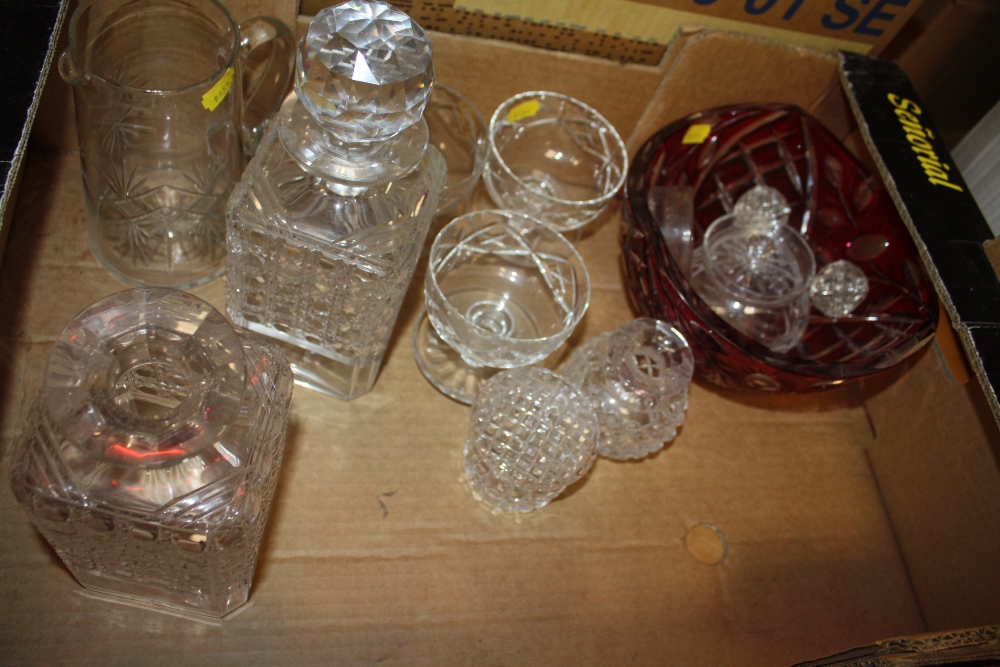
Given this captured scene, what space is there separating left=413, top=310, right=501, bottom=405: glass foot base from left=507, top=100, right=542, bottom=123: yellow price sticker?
23cm

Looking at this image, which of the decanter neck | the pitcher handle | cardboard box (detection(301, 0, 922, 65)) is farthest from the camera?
cardboard box (detection(301, 0, 922, 65))

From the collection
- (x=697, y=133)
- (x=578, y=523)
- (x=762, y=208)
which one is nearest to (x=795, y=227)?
(x=762, y=208)

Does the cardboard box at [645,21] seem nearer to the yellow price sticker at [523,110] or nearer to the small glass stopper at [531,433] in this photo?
the yellow price sticker at [523,110]

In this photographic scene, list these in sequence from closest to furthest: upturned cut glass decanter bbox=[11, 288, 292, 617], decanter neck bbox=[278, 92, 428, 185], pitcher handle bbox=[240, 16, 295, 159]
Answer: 1. upturned cut glass decanter bbox=[11, 288, 292, 617]
2. decanter neck bbox=[278, 92, 428, 185]
3. pitcher handle bbox=[240, 16, 295, 159]

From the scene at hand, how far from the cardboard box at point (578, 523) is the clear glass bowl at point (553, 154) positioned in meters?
0.03

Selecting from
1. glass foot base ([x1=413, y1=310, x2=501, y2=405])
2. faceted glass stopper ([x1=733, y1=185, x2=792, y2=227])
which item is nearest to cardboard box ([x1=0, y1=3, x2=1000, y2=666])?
glass foot base ([x1=413, y1=310, x2=501, y2=405])

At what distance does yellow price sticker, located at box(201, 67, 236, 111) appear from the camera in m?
0.61

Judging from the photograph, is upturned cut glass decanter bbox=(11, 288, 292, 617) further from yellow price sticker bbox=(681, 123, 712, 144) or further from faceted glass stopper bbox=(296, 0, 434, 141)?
yellow price sticker bbox=(681, 123, 712, 144)

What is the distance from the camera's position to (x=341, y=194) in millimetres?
591

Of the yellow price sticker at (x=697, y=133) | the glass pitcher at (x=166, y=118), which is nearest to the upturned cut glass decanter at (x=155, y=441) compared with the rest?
the glass pitcher at (x=166, y=118)

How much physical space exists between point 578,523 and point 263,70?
48 cm

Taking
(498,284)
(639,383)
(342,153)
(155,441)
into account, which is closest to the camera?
(155,441)

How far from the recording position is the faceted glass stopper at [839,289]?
2.69 ft

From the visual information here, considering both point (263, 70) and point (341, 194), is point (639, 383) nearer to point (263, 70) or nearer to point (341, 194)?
point (341, 194)
